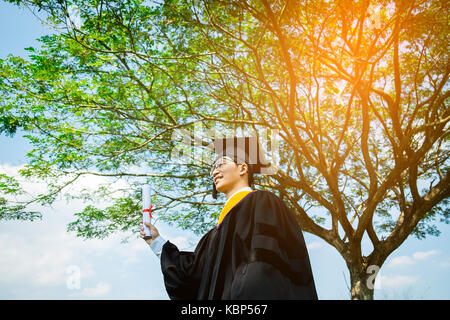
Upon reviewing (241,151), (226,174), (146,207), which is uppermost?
(241,151)

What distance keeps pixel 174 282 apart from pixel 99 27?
16.8ft

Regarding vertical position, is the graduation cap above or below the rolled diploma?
above

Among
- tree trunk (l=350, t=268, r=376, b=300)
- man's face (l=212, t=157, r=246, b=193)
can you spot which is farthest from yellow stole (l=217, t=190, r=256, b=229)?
tree trunk (l=350, t=268, r=376, b=300)

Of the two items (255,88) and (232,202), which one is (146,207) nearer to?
(232,202)

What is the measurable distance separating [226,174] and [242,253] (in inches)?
32.9

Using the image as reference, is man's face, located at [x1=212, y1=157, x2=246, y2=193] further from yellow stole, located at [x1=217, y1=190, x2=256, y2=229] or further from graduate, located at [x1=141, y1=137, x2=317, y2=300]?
yellow stole, located at [x1=217, y1=190, x2=256, y2=229]

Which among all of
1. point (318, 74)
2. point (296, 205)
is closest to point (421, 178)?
point (296, 205)

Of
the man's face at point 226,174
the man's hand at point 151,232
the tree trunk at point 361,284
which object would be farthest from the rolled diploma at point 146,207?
the tree trunk at point 361,284

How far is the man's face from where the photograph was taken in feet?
10.6

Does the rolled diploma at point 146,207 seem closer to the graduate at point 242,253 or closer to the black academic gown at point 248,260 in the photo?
the graduate at point 242,253

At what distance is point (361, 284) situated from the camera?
8062mm

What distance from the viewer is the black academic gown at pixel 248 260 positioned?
2.40m

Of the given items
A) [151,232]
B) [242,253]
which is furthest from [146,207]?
[242,253]
